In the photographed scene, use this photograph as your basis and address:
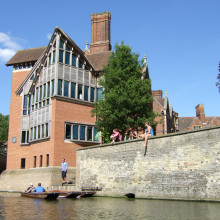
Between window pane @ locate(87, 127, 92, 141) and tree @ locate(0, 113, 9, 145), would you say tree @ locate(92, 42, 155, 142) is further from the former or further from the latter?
tree @ locate(0, 113, 9, 145)

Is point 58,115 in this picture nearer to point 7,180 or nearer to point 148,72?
point 7,180

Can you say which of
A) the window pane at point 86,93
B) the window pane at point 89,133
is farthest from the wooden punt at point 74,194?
the window pane at point 86,93

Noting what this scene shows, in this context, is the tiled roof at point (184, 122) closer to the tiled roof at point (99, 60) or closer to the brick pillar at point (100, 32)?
the brick pillar at point (100, 32)

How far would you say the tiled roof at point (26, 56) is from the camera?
39759 mm

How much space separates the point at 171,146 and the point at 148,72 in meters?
30.1

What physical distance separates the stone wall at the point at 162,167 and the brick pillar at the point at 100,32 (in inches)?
793

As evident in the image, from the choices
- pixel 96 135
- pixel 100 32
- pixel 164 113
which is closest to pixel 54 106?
pixel 96 135

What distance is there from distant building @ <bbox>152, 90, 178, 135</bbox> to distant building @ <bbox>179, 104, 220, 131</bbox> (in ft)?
10.1

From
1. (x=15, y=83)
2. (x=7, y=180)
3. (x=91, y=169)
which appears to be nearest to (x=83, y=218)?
(x=91, y=169)

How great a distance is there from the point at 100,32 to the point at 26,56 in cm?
1054

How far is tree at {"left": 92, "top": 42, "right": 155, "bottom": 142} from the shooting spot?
29.2 m

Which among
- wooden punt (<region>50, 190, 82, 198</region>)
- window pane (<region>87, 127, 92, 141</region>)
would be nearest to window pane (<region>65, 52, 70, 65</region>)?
window pane (<region>87, 127, 92, 141</region>)

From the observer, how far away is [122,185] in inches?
923

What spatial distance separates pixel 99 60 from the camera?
38.8 m
